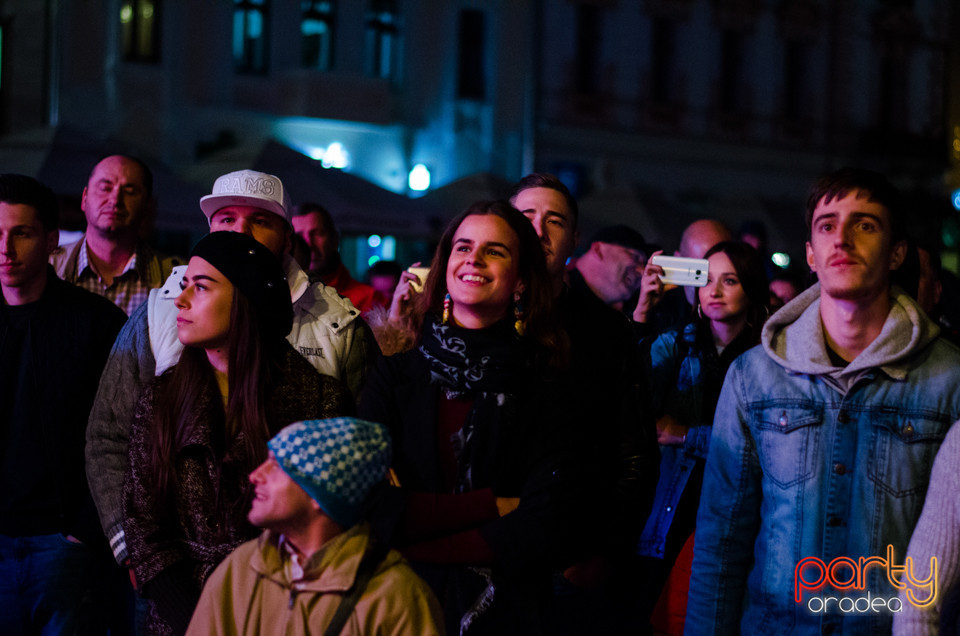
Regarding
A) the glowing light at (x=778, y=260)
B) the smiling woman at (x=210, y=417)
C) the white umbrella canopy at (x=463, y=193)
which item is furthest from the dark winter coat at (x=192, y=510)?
the white umbrella canopy at (x=463, y=193)

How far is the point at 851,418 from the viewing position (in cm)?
323

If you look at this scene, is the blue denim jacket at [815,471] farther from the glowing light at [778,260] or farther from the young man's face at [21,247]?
the glowing light at [778,260]

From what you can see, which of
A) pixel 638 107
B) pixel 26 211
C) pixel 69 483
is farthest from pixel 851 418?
pixel 638 107

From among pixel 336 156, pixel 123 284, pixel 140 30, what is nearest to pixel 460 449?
pixel 123 284

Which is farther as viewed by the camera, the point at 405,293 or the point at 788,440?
the point at 405,293

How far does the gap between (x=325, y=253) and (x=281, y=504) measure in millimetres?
4533

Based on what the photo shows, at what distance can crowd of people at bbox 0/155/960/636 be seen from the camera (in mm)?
2943

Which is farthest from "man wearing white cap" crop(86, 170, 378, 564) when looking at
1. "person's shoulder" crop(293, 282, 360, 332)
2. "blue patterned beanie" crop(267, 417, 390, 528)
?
"blue patterned beanie" crop(267, 417, 390, 528)

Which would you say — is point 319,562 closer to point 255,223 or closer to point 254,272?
point 254,272

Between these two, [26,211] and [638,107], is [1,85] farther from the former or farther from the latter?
[26,211]

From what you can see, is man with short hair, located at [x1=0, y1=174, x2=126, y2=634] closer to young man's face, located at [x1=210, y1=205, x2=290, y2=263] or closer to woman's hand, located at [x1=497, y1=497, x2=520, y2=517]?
young man's face, located at [x1=210, y1=205, x2=290, y2=263]

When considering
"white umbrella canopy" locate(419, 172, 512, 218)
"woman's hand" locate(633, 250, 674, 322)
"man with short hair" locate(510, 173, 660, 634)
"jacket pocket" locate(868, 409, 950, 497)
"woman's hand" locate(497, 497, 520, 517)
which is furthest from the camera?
"white umbrella canopy" locate(419, 172, 512, 218)

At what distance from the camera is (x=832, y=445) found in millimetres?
3229

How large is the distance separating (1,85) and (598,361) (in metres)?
17.2
